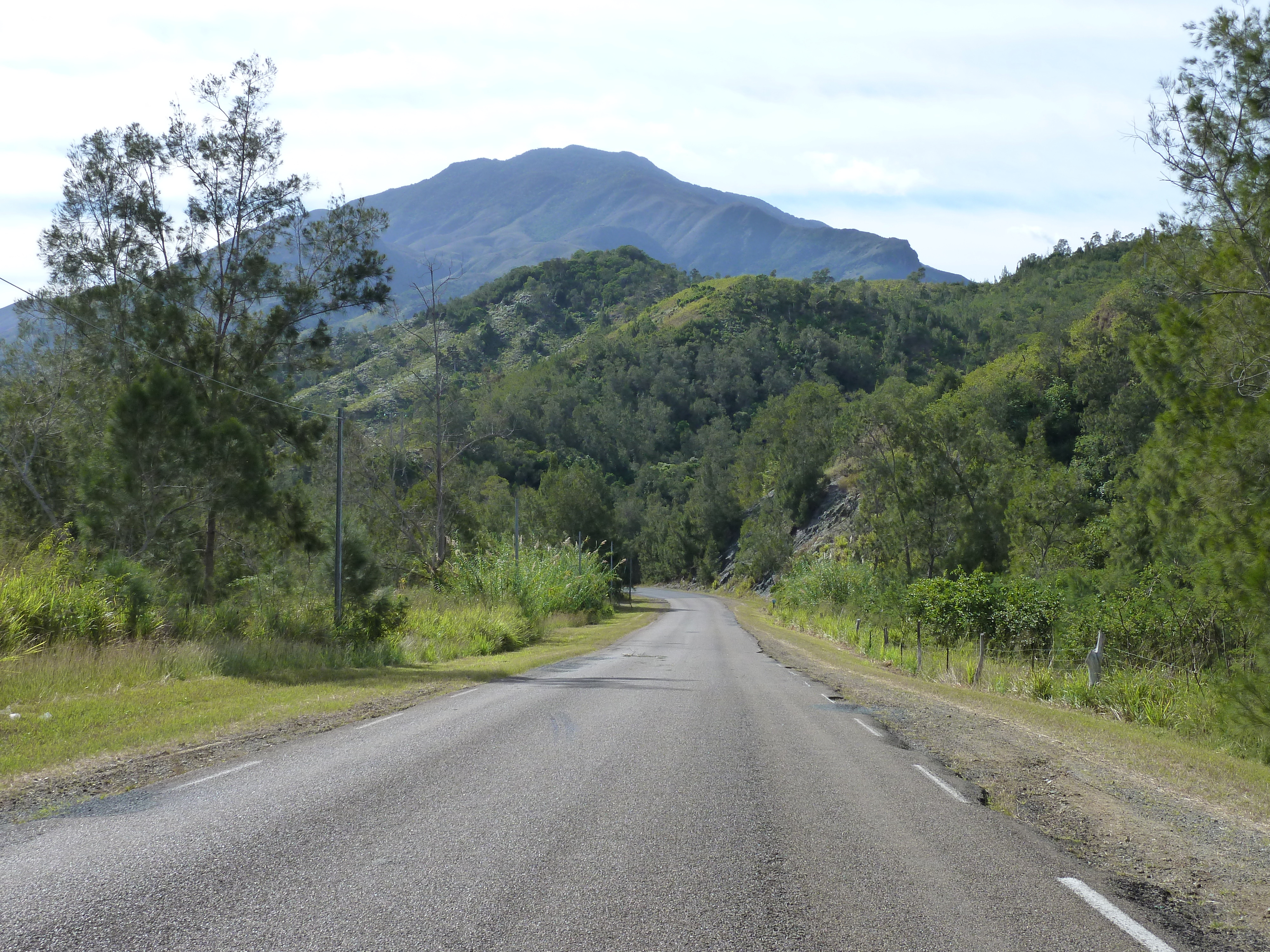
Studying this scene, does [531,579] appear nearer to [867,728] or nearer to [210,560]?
[210,560]

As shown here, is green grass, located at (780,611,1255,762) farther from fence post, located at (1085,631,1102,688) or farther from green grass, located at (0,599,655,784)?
green grass, located at (0,599,655,784)

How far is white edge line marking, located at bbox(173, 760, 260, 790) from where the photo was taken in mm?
7719

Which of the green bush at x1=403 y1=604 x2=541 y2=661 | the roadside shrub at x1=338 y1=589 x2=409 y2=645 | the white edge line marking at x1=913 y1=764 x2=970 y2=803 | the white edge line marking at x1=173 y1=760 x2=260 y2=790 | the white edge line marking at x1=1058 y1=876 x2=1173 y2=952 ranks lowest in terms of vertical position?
the green bush at x1=403 y1=604 x2=541 y2=661

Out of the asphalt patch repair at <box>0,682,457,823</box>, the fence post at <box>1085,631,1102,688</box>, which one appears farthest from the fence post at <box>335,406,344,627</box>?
the fence post at <box>1085,631,1102,688</box>

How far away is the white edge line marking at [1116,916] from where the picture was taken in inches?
184

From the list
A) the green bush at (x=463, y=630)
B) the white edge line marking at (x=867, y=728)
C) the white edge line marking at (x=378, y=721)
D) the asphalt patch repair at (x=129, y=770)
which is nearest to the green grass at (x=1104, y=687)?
the white edge line marking at (x=867, y=728)

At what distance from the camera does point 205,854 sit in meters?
5.64

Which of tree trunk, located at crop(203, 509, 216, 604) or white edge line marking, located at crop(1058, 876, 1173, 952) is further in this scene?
tree trunk, located at crop(203, 509, 216, 604)

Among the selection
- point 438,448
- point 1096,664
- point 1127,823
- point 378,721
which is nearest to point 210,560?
point 438,448

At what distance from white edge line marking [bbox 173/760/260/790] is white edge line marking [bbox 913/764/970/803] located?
6.28m

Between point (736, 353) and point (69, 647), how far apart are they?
415 ft

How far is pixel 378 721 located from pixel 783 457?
85589mm

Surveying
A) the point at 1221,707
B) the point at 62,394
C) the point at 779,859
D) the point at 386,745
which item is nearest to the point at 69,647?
the point at 386,745

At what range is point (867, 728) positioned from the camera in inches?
484
